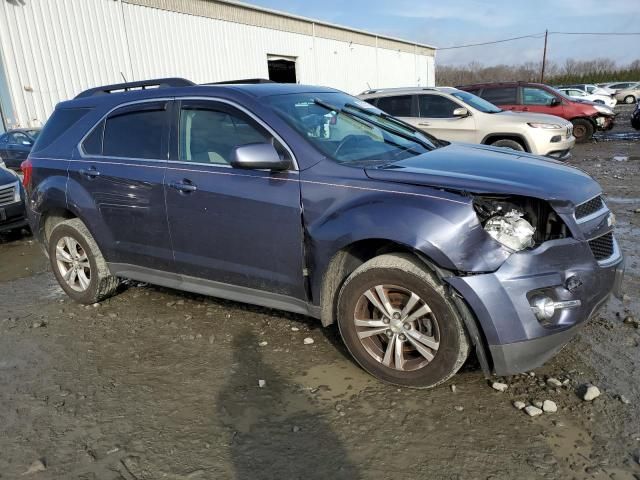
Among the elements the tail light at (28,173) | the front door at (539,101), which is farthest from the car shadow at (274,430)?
the front door at (539,101)

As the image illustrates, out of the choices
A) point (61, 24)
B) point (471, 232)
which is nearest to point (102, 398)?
point (471, 232)

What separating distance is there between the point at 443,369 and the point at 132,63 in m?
16.9

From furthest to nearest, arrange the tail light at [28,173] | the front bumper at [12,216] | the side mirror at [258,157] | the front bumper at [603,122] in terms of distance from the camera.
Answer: the front bumper at [603,122]
the front bumper at [12,216]
the tail light at [28,173]
the side mirror at [258,157]

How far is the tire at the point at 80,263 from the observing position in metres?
4.65

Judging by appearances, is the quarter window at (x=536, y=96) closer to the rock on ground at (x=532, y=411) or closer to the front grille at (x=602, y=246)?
the front grille at (x=602, y=246)

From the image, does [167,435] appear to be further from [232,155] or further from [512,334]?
[512,334]

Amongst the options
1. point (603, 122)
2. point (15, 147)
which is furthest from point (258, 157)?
point (603, 122)

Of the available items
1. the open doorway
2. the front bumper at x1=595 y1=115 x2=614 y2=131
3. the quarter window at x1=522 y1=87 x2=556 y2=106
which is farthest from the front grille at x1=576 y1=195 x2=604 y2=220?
the open doorway

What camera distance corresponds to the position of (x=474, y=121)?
986 centimetres

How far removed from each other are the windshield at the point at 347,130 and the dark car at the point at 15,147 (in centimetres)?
1138

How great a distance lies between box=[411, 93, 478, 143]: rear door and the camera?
32.6 feet

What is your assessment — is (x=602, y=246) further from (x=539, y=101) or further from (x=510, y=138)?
(x=539, y=101)

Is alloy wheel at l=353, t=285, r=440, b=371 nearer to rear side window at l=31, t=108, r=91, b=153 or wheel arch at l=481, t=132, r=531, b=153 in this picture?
rear side window at l=31, t=108, r=91, b=153

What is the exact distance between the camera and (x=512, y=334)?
2727 millimetres
